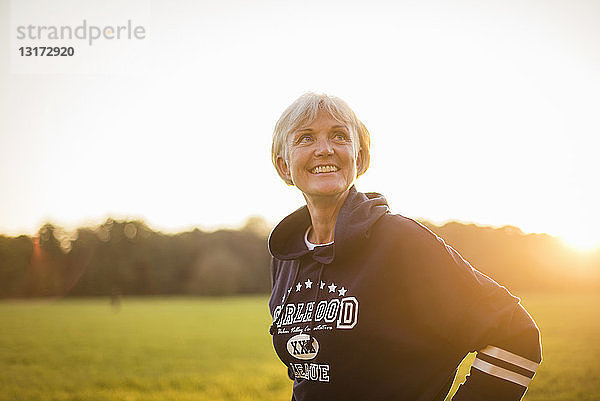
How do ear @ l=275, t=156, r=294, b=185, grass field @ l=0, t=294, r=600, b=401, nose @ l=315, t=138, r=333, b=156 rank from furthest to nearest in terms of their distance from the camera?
grass field @ l=0, t=294, r=600, b=401 → ear @ l=275, t=156, r=294, b=185 → nose @ l=315, t=138, r=333, b=156

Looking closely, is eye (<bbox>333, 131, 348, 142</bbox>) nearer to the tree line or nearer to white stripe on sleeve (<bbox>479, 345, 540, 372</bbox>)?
white stripe on sleeve (<bbox>479, 345, 540, 372</bbox>)

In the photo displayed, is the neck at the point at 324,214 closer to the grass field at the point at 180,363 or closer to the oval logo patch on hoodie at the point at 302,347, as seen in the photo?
the oval logo patch on hoodie at the point at 302,347

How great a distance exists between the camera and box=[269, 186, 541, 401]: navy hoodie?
178 centimetres

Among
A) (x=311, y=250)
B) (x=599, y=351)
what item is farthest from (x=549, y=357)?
(x=311, y=250)

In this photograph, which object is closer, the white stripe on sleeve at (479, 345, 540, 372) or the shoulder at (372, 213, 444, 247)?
the white stripe on sleeve at (479, 345, 540, 372)

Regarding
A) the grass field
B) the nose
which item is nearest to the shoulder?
the nose

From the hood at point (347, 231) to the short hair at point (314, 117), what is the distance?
0.20 m

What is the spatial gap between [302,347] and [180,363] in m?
11.0

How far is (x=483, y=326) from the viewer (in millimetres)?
1754

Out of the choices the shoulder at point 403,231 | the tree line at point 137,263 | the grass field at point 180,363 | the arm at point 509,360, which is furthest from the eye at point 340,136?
the tree line at point 137,263

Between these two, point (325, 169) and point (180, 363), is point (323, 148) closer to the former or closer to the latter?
point (325, 169)

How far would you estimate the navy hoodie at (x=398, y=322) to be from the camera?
1.78m

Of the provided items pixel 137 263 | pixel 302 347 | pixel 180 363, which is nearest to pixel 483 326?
pixel 302 347

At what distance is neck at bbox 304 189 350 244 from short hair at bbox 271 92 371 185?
0.57 ft
